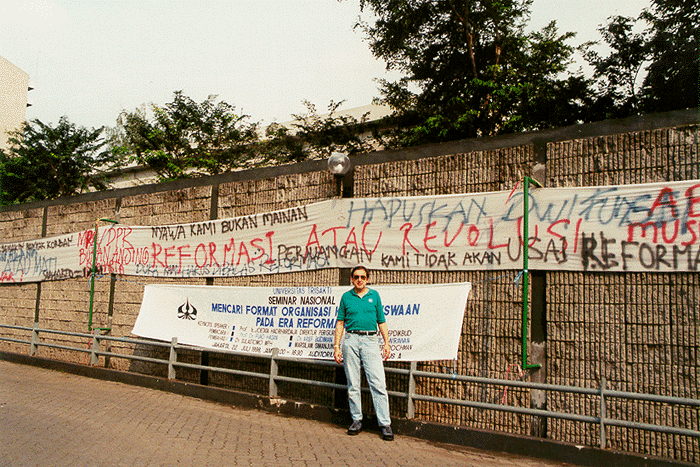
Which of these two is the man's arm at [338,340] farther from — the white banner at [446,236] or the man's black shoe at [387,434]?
the white banner at [446,236]

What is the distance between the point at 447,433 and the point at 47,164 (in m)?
32.4

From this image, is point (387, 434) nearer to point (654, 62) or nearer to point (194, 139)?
point (654, 62)

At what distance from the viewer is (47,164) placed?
1320 inches

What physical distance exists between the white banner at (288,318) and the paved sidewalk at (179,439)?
0.96 metres

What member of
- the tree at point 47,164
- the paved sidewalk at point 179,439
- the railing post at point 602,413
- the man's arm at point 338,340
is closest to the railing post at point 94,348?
the paved sidewalk at point 179,439

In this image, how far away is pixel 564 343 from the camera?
657 cm

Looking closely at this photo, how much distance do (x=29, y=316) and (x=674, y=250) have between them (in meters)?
13.1

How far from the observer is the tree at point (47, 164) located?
33.8m

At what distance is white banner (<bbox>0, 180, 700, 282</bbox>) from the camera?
19.9 ft

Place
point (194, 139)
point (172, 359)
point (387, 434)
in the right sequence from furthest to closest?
point (194, 139)
point (172, 359)
point (387, 434)

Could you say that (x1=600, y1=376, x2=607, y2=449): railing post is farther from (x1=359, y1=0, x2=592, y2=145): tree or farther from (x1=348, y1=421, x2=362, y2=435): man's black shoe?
(x1=359, y1=0, x2=592, y2=145): tree

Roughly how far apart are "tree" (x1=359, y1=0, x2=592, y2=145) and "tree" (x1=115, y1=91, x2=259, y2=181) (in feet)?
26.6

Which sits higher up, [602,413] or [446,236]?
[446,236]

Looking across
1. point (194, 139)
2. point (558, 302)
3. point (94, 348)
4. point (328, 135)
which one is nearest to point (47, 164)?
point (194, 139)
